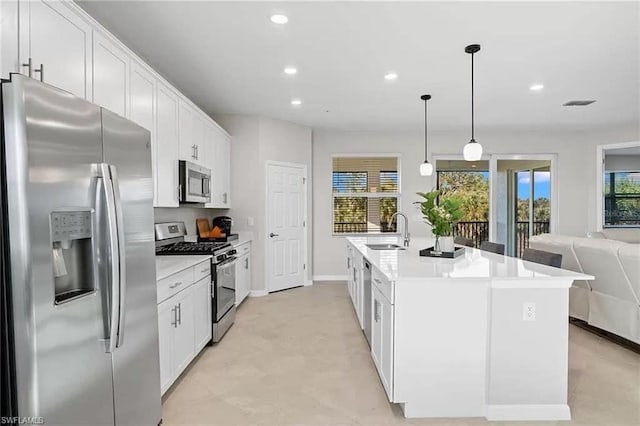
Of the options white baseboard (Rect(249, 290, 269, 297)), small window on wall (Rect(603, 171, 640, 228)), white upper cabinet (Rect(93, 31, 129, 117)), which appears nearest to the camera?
white upper cabinet (Rect(93, 31, 129, 117))

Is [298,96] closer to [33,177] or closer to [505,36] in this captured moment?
[505,36]

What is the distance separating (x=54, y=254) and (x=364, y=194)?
20.1ft

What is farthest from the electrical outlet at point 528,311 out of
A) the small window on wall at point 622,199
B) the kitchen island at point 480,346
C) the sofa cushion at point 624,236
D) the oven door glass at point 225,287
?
the small window on wall at point 622,199

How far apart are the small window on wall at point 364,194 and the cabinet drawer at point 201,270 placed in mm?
3918

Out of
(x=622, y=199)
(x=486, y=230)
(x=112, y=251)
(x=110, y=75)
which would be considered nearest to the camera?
(x=112, y=251)

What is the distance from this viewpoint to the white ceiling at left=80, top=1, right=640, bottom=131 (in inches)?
107

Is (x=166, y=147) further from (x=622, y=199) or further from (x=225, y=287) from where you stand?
(x=622, y=199)

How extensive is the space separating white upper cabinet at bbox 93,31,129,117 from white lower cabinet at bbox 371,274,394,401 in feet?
7.24

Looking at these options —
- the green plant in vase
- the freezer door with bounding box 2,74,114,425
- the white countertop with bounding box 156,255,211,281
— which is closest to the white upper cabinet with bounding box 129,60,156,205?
the white countertop with bounding box 156,255,211,281

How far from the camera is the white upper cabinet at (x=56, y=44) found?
1.65 metres

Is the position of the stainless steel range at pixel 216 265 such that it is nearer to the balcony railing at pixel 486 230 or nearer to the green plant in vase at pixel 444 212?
the green plant in vase at pixel 444 212

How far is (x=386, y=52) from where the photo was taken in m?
3.45

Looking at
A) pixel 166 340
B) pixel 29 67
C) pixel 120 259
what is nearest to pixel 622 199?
pixel 166 340

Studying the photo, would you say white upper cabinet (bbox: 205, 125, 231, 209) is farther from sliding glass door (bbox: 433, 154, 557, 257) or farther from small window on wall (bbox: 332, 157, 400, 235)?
sliding glass door (bbox: 433, 154, 557, 257)
